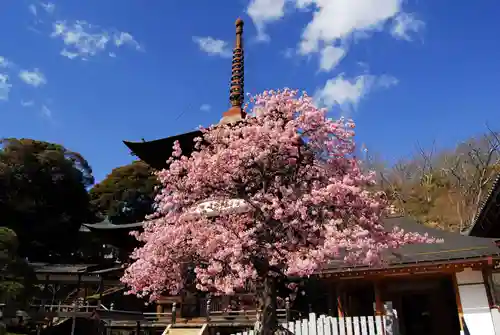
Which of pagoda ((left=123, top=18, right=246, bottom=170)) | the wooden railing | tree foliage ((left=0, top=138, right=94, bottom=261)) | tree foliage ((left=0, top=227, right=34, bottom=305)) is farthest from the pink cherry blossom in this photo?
tree foliage ((left=0, top=138, right=94, bottom=261))

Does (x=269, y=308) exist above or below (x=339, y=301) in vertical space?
below

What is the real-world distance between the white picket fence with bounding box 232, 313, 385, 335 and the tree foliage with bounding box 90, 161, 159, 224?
2854cm

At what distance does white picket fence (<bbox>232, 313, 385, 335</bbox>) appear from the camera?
9500mm

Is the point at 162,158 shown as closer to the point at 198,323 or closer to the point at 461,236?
the point at 198,323

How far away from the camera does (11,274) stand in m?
→ 16.8

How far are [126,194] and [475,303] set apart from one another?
3171 cm

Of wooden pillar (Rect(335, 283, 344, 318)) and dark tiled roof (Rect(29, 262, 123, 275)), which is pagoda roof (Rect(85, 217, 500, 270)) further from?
dark tiled roof (Rect(29, 262, 123, 275))

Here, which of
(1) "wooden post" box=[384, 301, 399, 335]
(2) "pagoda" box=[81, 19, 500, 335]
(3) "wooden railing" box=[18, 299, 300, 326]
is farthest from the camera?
(3) "wooden railing" box=[18, 299, 300, 326]

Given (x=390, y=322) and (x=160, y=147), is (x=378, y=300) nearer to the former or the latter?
(x=390, y=322)

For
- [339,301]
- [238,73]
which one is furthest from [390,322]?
[238,73]

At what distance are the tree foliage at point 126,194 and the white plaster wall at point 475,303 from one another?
27892mm

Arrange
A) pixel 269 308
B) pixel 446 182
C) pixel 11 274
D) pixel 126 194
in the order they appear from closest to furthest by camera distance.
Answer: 1. pixel 269 308
2. pixel 11 274
3. pixel 126 194
4. pixel 446 182

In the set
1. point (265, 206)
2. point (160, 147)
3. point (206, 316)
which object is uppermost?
point (160, 147)

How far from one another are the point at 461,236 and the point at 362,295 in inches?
180
